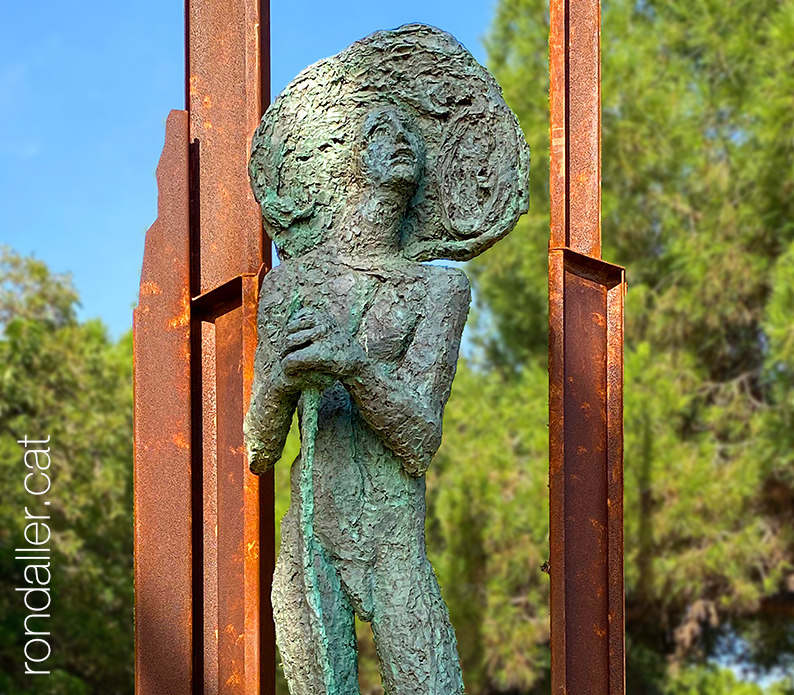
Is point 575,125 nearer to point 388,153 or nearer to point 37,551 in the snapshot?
point 388,153

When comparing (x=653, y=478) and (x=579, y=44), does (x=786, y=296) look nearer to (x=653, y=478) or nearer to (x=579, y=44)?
(x=653, y=478)

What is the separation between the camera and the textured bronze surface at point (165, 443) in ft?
11.4

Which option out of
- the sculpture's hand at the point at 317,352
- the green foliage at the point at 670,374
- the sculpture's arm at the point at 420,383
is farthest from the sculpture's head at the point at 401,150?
the green foliage at the point at 670,374

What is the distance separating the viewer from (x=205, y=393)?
12.2 feet

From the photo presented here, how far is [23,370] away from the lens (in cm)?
920

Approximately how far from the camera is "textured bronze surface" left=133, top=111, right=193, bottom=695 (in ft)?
11.4

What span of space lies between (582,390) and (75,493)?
21.7 ft

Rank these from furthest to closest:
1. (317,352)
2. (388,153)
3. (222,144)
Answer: (222,144), (388,153), (317,352)

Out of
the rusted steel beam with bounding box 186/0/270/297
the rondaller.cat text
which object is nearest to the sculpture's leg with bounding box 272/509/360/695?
the rusted steel beam with bounding box 186/0/270/297

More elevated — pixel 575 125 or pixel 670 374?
pixel 670 374

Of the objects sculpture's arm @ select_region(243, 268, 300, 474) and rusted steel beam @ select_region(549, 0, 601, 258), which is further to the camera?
rusted steel beam @ select_region(549, 0, 601, 258)

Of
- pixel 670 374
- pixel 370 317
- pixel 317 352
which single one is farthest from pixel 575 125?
pixel 670 374

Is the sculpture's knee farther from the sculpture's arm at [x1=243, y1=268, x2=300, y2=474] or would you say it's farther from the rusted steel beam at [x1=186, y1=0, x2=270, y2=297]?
the rusted steel beam at [x1=186, y1=0, x2=270, y2=297]

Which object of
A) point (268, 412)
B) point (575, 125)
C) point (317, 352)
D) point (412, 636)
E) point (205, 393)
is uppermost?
point (575, 125)
